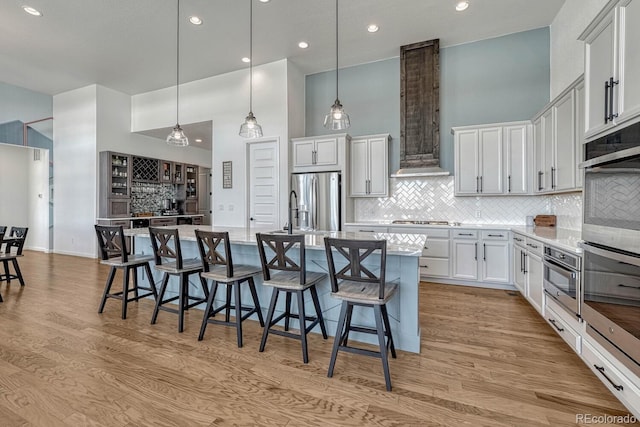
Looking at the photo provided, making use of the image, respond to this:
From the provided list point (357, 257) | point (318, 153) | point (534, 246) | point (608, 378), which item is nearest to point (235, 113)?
point (318, 153)

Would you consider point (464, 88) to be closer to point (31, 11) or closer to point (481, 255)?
point (481, 255)

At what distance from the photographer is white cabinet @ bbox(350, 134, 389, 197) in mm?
4973

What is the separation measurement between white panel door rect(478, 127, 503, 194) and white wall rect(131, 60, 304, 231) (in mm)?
3069

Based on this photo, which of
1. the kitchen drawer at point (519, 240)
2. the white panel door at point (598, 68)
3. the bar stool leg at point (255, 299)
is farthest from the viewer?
the kitchen drawer at point (519, 240)

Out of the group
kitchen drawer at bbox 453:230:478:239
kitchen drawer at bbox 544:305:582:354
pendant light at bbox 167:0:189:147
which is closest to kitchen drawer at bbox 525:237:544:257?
kitchen drawer at bbox 544:305:582:354

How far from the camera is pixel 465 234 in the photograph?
168 inches

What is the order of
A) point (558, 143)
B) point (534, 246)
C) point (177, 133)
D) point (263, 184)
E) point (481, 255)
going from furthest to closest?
1. point (263, 184)
2. point (481, 255)
3. point (177, 133)
4. point (558, 143)
5. point (534, 246)

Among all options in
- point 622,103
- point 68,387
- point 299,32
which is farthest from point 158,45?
point 622,103

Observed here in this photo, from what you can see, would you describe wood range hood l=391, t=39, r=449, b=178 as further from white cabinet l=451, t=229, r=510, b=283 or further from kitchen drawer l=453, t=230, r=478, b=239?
Result: white cabinet l=451, t=229, r=510, b=283

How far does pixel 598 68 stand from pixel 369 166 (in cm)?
324

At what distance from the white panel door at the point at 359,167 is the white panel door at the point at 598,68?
3.16m

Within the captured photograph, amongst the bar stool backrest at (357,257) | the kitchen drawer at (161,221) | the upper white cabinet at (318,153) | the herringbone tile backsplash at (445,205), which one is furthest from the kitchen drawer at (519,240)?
the kitchen drawer at (161,221)

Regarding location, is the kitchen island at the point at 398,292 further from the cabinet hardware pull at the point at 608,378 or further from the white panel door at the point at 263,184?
the white panel door at the point at 263,184

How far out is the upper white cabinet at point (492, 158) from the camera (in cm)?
423
